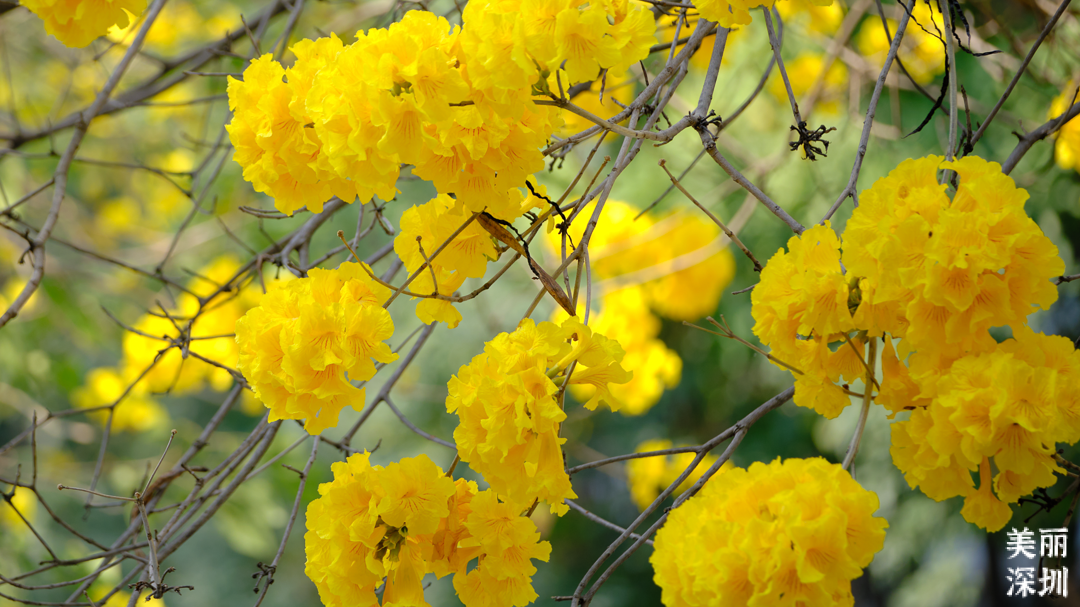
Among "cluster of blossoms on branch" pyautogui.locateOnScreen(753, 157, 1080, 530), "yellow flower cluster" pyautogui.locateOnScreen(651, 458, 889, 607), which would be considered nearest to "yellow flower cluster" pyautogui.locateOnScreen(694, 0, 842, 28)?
"cluster of blossoms on branch" pyautogui.locateOnScreen(753, 157, 1080, 530)

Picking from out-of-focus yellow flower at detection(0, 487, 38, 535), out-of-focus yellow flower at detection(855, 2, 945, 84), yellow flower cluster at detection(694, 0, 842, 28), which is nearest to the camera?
yellow flower cluster at detection(694, 0, 842, 28)

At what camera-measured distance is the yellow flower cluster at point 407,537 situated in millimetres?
821

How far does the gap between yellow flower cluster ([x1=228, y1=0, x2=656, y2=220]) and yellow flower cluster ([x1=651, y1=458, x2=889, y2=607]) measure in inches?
15.4

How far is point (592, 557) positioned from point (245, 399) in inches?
82.1

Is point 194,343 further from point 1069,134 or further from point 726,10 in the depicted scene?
point 1069,134

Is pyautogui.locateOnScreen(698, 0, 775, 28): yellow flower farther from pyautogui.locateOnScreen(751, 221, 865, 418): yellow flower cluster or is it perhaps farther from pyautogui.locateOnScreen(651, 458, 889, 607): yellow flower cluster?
pyautogui.locateOnScreen(651, 458, 889, 607): yellow flower cluster

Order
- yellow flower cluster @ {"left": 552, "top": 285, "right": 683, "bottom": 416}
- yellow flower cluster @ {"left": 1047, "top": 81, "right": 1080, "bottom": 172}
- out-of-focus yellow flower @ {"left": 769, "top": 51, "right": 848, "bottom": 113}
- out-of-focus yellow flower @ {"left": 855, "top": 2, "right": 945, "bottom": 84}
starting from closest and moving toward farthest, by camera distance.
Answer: yellow flower cluster @ {"left": 1047, "top": 81, "right": 1080, "bottom": 172}, yellow flower cluster @ {"left": 552, "top": 285, "right": 683, "bottom": 416}, out-of-focus yellow flower @ {"left": 855, "top": 2, "right": 945, "bottom": 84}, out-of-focus yellow flower @ {"left": 769, "top": 51, "right": 848, "bottom": 113}

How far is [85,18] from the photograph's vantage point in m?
1.13

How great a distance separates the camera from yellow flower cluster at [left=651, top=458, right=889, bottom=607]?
673 millimetres

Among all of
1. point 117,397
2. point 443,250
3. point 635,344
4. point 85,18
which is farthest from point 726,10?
point 117,397

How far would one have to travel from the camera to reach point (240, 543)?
3.44 m

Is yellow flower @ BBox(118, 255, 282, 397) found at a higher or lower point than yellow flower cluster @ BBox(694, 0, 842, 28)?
higher

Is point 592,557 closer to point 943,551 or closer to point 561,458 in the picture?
point 943,551

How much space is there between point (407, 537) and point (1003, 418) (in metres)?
0.62
